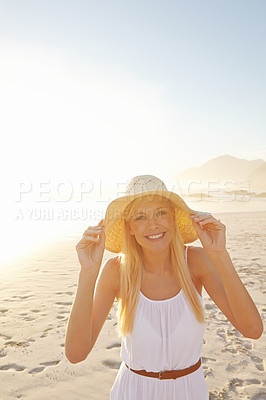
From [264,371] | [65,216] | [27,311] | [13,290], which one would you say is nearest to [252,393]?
[264,371]

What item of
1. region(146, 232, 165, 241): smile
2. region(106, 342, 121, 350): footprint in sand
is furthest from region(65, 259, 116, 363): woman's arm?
region(106, 342, 121, 350): footprint in sand

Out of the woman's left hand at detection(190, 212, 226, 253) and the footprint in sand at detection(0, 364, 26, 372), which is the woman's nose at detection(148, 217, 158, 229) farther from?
the footprint in sand at detection(0, 364, 26, 372)

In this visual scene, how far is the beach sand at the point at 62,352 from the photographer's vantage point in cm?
382

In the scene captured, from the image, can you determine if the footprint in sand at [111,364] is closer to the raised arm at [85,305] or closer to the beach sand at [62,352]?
the beach sand at [62,352]

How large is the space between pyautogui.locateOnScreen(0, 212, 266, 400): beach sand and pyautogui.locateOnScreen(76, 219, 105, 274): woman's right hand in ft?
7.85

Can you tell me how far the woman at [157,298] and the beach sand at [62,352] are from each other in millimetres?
Answer: 1869

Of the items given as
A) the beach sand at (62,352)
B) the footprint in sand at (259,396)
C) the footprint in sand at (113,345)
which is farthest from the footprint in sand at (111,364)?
the footprint in sand at (259,396)

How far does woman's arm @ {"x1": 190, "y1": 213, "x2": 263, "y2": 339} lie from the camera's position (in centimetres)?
216

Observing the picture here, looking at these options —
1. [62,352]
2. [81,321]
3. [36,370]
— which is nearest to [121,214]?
[81,321]

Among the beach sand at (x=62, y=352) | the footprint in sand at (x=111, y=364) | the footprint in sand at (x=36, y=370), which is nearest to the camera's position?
the beach sand at (x=62, y=352)

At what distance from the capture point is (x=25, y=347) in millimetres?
4754

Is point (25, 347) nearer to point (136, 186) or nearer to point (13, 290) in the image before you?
point (13, 290)

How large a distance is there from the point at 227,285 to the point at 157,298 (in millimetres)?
518

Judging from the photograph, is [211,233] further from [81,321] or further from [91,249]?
[81,321]
